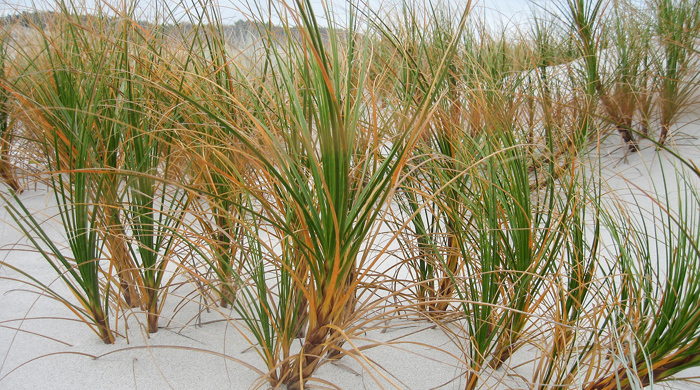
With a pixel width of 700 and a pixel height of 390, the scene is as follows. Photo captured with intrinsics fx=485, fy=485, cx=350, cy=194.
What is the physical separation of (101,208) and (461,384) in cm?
117

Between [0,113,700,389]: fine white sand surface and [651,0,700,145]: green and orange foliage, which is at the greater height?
[651,0,700,145]: green and orange foliage

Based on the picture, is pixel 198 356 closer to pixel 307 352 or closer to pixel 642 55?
pixel 307 352

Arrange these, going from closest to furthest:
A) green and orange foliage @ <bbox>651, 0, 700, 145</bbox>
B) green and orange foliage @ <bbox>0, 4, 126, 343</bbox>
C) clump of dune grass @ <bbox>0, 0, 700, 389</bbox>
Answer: clump of dune grass @ <bbox>0, 0, 700, 389</bbox> < green and orange foliage @ <bbox>0, 4, 126, 343</bbox> < green and orange foliage @ <bbox>651, 0, 700, 145</bbox>

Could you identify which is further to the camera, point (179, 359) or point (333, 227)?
point (179, 359)

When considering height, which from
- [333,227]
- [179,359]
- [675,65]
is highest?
[675,65]

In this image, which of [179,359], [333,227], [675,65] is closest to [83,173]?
[179,359]

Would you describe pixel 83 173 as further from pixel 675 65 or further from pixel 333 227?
pixel 675 65

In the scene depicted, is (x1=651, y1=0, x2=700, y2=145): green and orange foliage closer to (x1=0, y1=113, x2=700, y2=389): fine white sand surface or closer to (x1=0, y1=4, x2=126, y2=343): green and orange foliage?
(x1=0, y1=113, x2=700, y2=389): fine white sand surface

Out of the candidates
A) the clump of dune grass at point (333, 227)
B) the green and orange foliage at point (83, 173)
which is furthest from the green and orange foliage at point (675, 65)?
the green and orange foliage at point (83, 173)

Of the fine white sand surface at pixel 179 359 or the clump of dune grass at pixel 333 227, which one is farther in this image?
the fine white sand surface at pixel 179 359

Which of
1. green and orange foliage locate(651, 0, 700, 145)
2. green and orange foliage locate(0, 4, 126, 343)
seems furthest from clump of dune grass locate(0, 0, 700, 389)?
green and orange foliage locate(651, 0, 700, 145)

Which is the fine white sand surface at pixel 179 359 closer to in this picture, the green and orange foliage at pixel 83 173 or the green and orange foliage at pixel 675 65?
the green and orange foliage at pixel 83 173

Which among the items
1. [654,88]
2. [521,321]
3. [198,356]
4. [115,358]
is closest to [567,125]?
[654,88]

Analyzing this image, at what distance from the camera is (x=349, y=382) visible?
1314 millimetres
